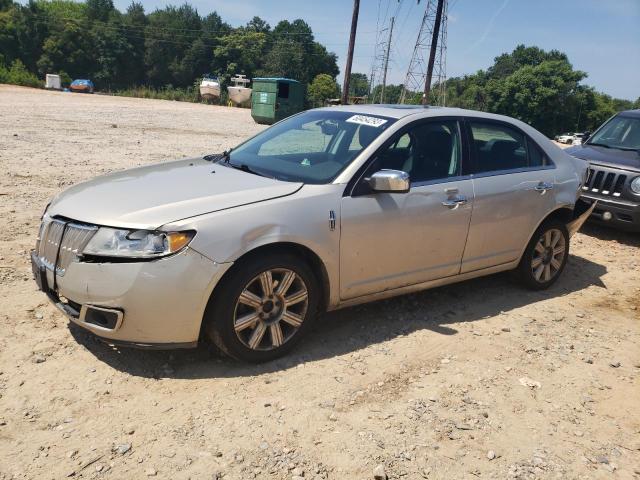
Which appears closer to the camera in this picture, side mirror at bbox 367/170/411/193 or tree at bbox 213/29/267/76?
side mirror at bbox 367/170/411/193

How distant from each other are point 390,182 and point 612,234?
606 cm

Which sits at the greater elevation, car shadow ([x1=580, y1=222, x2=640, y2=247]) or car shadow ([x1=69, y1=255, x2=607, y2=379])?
car shadow ([x1=580, y1=222, x2=640, y2=247])

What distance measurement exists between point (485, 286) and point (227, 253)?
3.21 m

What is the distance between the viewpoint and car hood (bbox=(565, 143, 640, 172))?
7820 millimetres

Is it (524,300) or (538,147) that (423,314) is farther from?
(538,147)

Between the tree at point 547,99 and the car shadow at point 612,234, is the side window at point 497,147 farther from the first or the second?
the tree at point 547,99

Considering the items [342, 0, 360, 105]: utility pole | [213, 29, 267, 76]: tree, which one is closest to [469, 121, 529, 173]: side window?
[342, 0, 360, 105]: utility pole

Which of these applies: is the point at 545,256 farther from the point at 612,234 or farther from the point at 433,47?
the point at 433,47

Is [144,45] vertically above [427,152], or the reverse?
[144,45]

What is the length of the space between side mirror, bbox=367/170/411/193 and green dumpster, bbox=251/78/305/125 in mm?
21929

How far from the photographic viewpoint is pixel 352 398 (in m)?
3.43

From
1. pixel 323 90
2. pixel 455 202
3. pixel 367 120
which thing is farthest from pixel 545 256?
pixel 323 90

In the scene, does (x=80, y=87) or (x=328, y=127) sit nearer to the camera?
(x=328, y=127)

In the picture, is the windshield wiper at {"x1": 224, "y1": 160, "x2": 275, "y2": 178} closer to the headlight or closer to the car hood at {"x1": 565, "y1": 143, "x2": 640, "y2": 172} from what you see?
the headlight
